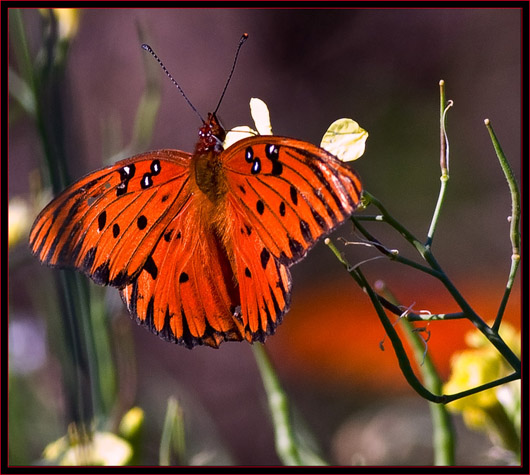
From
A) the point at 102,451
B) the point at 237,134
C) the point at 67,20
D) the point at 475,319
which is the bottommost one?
the point at 102,451

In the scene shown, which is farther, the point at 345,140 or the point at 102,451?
the point at 102,451

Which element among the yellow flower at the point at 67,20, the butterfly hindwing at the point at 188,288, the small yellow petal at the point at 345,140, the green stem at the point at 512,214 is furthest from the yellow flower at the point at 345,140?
the yellow flower at the point at 67,20

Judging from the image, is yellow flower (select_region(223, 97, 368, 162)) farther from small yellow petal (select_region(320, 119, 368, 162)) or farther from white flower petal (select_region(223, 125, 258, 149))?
white flower petal (select_region(223, 125, 258, 149))

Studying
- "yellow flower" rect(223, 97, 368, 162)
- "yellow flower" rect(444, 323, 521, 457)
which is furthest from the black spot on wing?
"yellow flower" rect(444, 323, 521, 457)

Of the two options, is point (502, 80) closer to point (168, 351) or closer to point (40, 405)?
point (168, 351)

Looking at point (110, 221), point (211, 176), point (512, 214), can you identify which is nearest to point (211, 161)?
point (211, 176)

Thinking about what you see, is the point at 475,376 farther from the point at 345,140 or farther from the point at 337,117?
the point at 337,117
